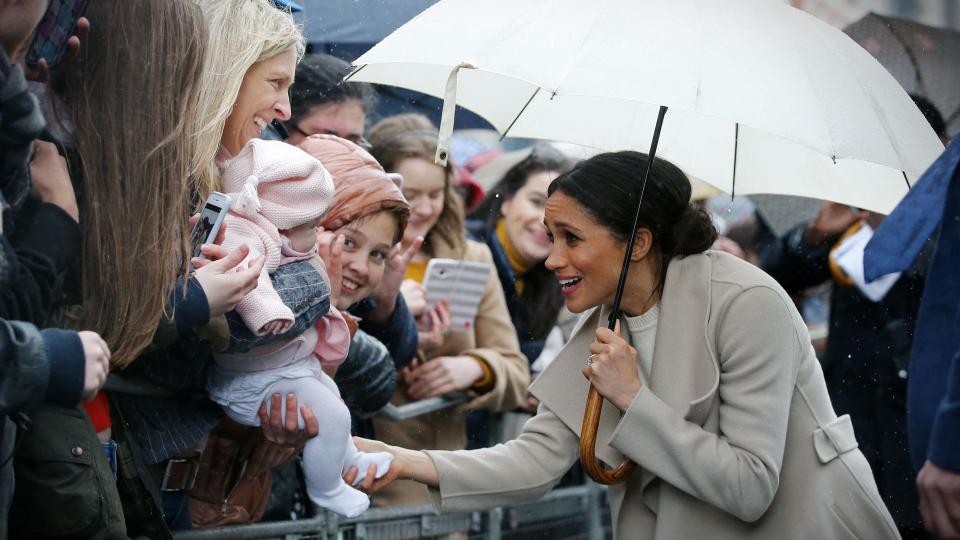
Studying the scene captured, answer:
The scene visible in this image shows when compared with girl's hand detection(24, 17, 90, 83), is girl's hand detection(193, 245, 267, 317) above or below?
below

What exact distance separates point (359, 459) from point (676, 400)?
0.89 metres

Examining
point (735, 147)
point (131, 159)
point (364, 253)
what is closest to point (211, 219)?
point (131, 159)

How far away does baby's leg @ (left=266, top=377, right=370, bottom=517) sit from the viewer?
11.6 feet

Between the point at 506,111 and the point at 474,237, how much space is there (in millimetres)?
2087

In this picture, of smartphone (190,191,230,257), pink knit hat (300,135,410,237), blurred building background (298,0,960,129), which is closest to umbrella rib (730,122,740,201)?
blurred building background (298,0,960,129)

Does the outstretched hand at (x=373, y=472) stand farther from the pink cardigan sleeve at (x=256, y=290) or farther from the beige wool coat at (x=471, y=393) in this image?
the beige wool coat at (x=471, y=393)

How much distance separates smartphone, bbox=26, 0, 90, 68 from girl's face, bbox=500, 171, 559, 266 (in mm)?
3700

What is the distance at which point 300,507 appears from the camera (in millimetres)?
4676

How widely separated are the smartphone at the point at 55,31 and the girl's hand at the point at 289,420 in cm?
107

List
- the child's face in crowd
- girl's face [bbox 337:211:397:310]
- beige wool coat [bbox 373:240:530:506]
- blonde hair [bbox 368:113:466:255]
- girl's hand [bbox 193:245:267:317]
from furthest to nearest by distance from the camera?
1. blonde hair [bbox 368:113:466:255]
2. beige wool coat [bbox 373:240:530:506]
3. girl's face [bbox 337:211:397:310]
4. girl's hand [bbox 193:245:267:317]
5. the child's face in crowd

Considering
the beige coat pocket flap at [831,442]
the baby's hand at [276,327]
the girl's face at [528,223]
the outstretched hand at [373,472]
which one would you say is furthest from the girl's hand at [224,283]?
the girl's face at [528,223]

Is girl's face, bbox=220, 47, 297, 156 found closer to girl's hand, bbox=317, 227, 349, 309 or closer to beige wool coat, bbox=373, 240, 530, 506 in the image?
girl's hand, bbox=317, 227, 349, 309

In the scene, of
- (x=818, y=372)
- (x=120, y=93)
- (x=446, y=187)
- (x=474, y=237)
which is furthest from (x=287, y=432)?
(x=474, y=237)

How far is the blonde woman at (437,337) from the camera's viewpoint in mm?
5398
